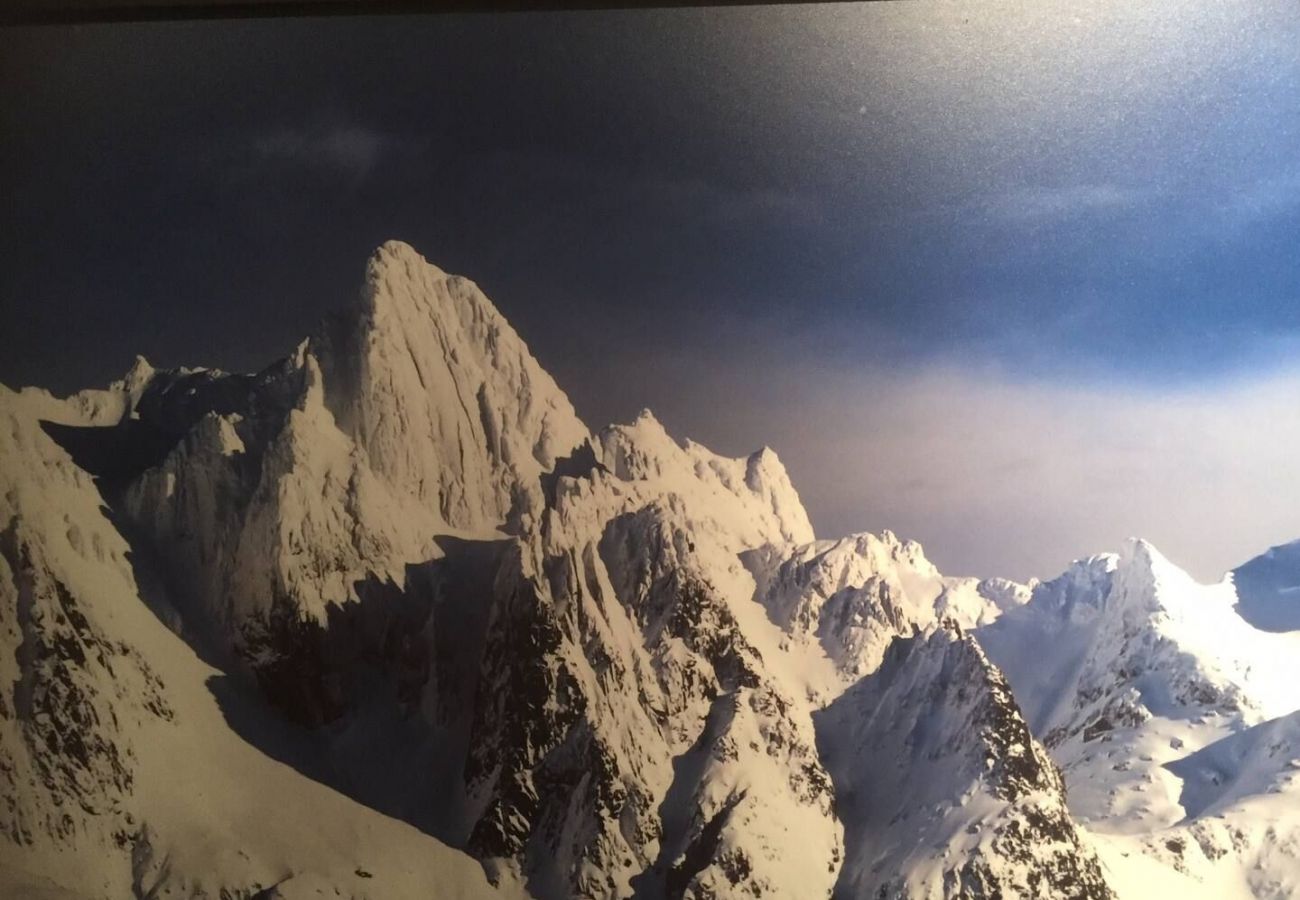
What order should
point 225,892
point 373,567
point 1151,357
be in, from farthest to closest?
1. point 373,567
2. point 1151,357
3. point 225,892

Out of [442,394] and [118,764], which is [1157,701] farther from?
[118,764]

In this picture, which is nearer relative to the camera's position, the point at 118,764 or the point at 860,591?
the point at 118,764

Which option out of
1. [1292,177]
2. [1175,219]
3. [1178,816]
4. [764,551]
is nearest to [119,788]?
[764,551]

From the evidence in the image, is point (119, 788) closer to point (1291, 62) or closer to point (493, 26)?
point (493, 26)

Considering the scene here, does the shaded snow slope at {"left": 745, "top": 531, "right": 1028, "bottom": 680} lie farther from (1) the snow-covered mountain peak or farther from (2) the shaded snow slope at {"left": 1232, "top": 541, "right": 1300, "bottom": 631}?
(1) the snow-covered mountain peak

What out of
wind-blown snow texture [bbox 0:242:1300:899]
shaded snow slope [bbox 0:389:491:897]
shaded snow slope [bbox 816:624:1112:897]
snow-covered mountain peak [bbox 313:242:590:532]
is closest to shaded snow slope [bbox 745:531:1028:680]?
wind-blown snow texture [bbox 0:242:1300:899]

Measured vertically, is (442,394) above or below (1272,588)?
above

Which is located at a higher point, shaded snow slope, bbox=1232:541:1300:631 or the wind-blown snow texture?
shaded snow slope, bbox=1232:541:1300:631

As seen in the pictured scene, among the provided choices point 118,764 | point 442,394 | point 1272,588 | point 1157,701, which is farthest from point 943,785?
point 118,764
